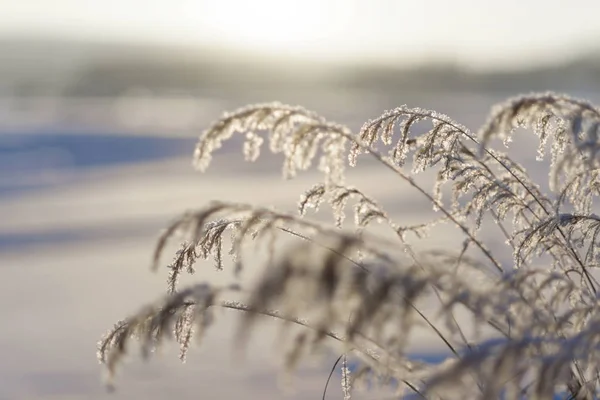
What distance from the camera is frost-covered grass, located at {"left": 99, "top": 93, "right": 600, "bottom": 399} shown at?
220 centimetres

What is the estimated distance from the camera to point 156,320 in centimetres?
288

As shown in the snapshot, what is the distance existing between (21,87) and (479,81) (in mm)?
35780

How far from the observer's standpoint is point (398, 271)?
2254 millimetres

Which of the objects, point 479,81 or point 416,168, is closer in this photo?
point 416,168

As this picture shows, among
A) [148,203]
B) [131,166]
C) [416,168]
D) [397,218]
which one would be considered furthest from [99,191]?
[416,168]

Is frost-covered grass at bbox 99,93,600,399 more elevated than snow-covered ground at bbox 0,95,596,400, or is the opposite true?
frost-covered grass at bbox 99,93,600,399

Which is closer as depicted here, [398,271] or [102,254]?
[398,271]

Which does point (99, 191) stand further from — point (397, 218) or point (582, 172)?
point (582, 172)

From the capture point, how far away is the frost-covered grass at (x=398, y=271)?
2.20 m

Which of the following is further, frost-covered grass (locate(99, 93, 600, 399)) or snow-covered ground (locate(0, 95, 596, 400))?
snow-covered ground (locate(0, 95, 596, 400))

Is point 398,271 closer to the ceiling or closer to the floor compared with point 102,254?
closer to the ceiling

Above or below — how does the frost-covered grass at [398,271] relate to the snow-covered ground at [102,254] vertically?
above

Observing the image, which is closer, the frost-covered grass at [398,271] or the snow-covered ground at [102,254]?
the frost-covered grass at [398,271]

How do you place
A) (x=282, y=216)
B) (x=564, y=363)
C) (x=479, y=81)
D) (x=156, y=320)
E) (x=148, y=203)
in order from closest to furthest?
1. (x=564, y=363)
2. (x=282, y=216)
3. (x=156, y=320)
4. (x=148, y=203)
5. (x=479, y=81)
